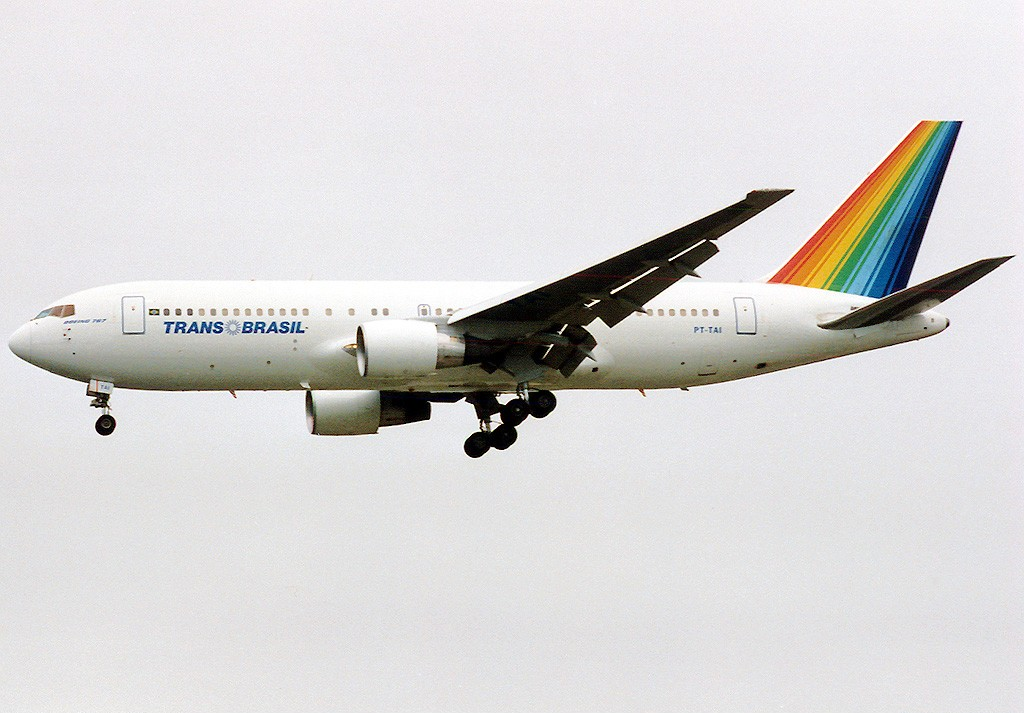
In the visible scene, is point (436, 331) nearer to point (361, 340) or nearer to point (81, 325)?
point (361, 340)

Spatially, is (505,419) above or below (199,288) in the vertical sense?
below

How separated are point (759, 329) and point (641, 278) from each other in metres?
6.08

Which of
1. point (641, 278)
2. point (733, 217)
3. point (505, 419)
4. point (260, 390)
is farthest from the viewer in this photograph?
point (505, 419)

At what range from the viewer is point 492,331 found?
4031 cm

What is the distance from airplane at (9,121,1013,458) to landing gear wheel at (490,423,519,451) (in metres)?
0.04

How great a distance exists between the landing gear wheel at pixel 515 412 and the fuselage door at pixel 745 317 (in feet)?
20.1

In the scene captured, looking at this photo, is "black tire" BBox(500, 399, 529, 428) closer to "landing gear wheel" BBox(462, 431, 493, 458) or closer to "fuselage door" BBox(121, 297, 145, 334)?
"landing gear wheel" BBox(462, 431, 493, 458)

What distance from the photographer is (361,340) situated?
129 ft

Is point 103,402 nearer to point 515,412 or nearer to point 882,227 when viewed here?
point 515,412

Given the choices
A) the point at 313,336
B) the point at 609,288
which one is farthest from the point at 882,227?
the point at 313,336

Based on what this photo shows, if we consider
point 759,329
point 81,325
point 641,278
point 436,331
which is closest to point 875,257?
point 759,329

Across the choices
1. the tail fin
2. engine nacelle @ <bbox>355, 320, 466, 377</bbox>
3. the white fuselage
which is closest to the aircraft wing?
engine nacelle @ <bbox>355, 320, 466, 377</bbox>

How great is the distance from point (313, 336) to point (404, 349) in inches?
117

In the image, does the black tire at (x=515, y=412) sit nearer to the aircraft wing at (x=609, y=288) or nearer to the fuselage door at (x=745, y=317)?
the aircraft wing at (x=609, y=288)
